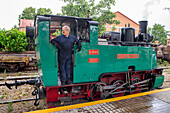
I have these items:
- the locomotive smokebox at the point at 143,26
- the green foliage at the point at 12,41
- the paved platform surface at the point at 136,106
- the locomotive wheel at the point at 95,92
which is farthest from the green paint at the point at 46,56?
the green foliage at the point at 12,41

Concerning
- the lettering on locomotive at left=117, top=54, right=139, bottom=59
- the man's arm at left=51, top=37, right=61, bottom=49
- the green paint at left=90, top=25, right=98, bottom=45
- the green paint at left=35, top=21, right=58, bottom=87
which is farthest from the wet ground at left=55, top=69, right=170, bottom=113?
the green paint at left=90, top=25, right=98, bottom=45

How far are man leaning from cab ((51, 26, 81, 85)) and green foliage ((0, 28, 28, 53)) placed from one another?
8.34 m

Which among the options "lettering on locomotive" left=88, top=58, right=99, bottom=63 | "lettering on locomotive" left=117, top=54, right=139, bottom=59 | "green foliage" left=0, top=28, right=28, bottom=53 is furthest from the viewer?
"green foliage" left=0, top=28, right=28, bottom=53

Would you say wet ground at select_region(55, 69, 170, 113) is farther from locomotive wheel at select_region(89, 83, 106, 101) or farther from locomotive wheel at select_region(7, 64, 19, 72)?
locomotive wheel at select_region(7, 64, 19, 72)

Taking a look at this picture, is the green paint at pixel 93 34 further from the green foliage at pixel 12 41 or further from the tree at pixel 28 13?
the tree at pixel 28 13

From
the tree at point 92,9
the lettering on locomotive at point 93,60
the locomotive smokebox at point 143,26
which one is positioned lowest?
the lettering on locomotive at point 93,60

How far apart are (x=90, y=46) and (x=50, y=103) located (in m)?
2.07

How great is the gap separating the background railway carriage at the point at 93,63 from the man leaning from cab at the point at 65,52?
0.15 m

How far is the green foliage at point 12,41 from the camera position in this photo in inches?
430

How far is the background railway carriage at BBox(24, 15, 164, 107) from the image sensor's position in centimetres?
378

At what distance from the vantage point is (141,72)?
231 inches

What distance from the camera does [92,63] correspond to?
431cm

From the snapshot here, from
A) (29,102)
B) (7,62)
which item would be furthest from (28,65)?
(29,102)

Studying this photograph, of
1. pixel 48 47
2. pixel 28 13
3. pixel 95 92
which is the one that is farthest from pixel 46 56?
pixel 28 13
